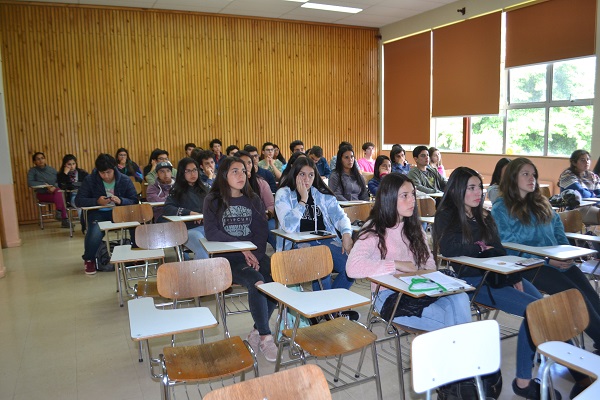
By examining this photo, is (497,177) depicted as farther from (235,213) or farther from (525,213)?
(235,213)

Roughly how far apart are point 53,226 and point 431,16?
824 cm

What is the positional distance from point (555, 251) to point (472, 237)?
573 mm

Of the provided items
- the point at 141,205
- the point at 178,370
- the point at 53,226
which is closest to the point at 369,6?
the point at 141,205

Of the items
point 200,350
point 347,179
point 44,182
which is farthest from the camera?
point 44,182

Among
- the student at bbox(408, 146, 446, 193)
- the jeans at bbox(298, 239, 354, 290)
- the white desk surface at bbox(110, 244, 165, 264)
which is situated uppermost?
the student at bbox(408, 146, 446, 193)

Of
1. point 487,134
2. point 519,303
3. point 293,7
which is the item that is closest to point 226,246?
point 519,303

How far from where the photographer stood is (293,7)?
367 inches

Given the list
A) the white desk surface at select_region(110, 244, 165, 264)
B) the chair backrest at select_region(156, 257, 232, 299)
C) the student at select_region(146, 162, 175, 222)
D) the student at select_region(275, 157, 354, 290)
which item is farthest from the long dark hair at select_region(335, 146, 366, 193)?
the chair backrest at select_region(156, 257, 232, 299)

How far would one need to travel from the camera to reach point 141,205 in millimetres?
5242

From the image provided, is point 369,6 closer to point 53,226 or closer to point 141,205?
point 141,205

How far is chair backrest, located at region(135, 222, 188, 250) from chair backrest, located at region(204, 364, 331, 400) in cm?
271

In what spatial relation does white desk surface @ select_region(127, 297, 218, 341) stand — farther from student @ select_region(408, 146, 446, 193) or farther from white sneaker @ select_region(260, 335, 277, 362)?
student @ select_region(408, 146, 446, 193)

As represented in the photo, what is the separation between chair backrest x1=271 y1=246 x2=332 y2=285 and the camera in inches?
116

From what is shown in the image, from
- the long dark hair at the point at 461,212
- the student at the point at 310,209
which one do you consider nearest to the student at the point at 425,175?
the student at the point at 310,209
